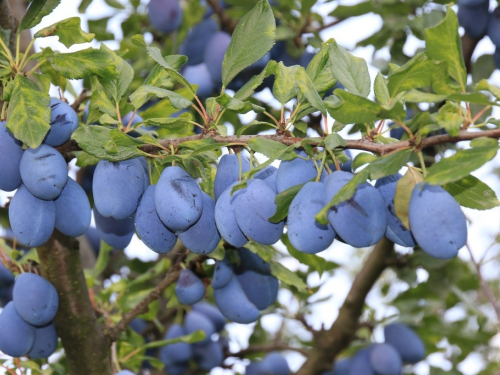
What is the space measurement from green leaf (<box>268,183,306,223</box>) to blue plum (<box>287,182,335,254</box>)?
0.06ft

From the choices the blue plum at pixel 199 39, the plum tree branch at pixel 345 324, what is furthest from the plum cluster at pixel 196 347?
the blue plum at pixel 199 39

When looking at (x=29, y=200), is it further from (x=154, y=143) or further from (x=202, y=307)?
(x=202, y=307)

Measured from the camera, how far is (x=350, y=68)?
873mm

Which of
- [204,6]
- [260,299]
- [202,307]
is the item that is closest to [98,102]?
[260,299]

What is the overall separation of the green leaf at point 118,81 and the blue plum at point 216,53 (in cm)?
73

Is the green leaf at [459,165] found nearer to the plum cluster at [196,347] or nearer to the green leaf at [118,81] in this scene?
the green leaf at [118,81]

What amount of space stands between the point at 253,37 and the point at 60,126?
311mm

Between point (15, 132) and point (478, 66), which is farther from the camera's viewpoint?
point (478, 66)

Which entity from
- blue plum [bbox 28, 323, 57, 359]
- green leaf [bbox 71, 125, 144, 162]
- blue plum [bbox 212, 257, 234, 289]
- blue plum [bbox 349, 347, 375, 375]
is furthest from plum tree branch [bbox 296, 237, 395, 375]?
green leaf [bbox 71, 125, 144, 162]

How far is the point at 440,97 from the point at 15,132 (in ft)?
1.84

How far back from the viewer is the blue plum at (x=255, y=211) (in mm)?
821

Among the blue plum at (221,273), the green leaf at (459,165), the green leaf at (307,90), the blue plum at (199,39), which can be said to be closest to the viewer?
the green leaf at (459,165)

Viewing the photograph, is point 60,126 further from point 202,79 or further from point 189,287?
point 202,79

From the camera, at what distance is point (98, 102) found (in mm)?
1000
